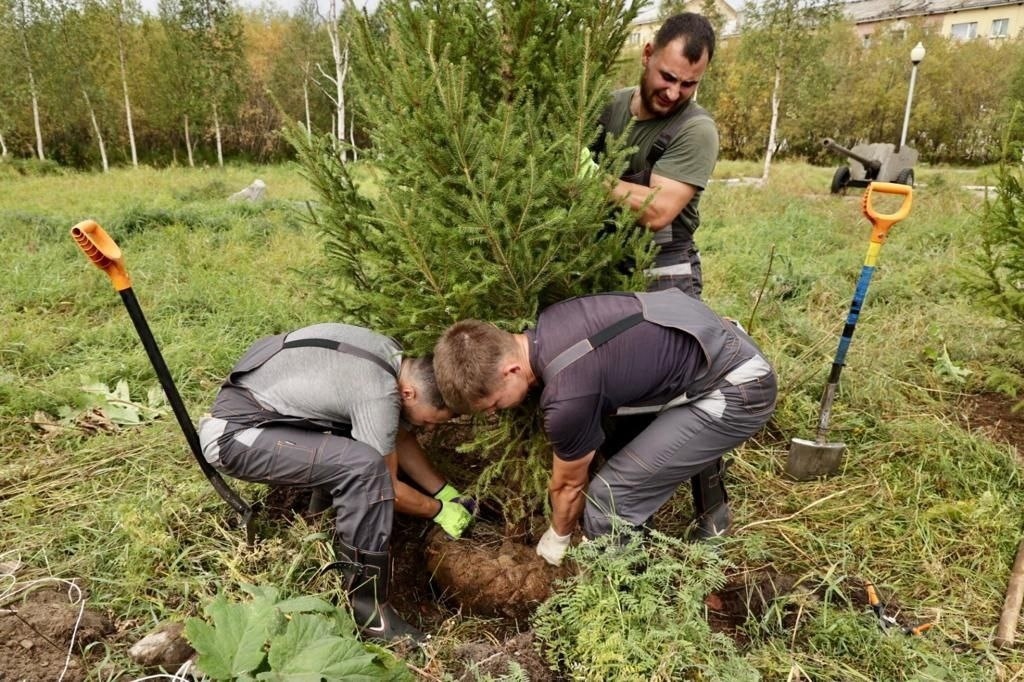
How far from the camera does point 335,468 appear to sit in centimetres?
245

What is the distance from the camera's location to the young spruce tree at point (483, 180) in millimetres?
2299

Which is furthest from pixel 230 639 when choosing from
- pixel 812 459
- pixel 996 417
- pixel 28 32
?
pixel 28 32

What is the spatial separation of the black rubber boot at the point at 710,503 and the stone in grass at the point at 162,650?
216 cm

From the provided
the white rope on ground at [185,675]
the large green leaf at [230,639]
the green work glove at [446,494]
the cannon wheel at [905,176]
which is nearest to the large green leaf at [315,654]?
the large green leaf at [230,639]

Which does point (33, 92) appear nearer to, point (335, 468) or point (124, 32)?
point (124, 32)

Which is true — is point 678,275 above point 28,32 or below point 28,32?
below

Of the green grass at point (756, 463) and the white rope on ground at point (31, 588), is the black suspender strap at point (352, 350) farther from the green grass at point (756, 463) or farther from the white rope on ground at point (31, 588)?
the white rope on ground at point (31, 588)

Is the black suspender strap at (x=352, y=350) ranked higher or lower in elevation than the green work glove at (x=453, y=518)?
higher

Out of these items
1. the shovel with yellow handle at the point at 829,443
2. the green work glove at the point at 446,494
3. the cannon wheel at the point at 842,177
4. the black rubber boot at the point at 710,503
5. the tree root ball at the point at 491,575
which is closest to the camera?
the tree root ball at the point at 491,575

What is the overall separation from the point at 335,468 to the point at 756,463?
2.42 metres

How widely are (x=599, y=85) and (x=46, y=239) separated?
8391mm

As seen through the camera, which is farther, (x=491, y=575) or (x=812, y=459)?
(x=812, y=459)

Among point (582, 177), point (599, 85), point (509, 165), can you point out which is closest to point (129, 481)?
point (509, 165)

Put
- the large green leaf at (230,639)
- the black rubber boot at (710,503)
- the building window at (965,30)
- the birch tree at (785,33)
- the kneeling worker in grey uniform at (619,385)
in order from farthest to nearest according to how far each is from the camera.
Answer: the building window at (965,30) → the birch tree at (785,33) → the black rubber boot at (710,503) → the kneeling worker in grey uniform at (619,385) → the large green leaf at (230,639)
